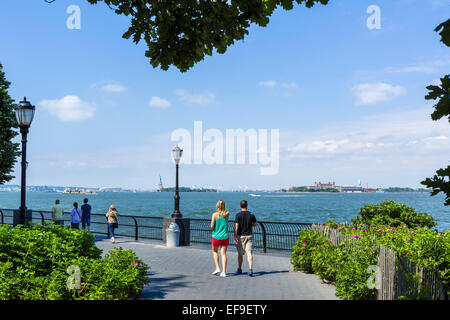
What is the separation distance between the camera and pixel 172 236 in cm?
1641

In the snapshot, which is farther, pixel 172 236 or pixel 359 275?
pixel 172 236

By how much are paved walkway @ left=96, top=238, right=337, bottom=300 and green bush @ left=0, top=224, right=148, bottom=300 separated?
0.97 m

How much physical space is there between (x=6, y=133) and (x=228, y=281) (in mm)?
17494

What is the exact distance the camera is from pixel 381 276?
6898mm

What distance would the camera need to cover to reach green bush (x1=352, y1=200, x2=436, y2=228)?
1255cm

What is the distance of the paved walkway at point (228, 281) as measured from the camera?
8.19 metres

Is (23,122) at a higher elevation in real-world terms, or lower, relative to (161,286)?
higher

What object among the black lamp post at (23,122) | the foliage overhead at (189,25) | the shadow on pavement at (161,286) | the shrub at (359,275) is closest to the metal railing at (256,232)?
the black lamp post at (23,122)

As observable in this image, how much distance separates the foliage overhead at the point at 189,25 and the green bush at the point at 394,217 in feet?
30.8

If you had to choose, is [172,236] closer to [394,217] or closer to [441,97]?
[394,217]

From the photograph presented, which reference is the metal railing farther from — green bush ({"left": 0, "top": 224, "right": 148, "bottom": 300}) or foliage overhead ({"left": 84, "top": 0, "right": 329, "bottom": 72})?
foliage overhead ({"left": 84, "top": 0, "right": 329, "bottom": 72})

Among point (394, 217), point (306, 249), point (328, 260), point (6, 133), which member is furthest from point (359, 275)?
point (6, 133)

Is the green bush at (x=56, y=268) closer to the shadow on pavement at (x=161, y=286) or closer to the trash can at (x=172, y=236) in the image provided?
the shadow on pavement at (x=161, y=286)
